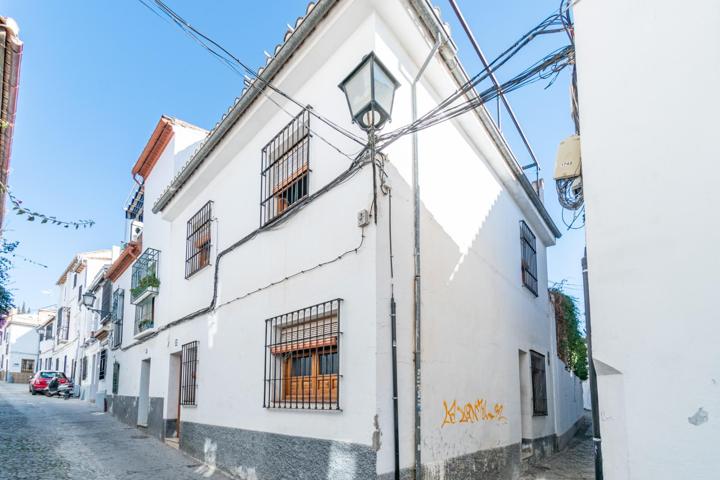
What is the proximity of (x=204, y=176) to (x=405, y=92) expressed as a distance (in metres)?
4.86

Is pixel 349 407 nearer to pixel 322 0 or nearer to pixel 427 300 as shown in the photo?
pixel 427 300

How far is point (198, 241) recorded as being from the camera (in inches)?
373

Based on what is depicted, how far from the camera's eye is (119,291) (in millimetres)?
16703

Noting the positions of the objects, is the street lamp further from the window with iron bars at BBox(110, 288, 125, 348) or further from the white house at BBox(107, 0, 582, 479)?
the window with iron bars at BBox(110, 288, 125, 348)

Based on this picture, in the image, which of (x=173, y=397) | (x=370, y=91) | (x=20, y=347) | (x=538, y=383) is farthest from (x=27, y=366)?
(x=370, y=91)

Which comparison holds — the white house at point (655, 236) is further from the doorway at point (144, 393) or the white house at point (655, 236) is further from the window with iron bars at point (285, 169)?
the doorway at point (144, 393)

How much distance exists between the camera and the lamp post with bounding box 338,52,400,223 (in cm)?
443

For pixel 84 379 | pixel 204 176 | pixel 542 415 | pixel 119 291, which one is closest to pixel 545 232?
pixel 542 415

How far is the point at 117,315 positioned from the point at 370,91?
49.2 ft

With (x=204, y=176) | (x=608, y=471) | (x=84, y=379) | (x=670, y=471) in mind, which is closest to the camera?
(x=670, y=471)

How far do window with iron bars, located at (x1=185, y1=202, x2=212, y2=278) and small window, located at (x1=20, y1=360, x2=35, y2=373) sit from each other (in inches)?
1706

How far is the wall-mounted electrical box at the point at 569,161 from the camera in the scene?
459 cm

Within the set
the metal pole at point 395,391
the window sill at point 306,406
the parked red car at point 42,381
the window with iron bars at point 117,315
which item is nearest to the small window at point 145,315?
the window with iron bars at point 117,315

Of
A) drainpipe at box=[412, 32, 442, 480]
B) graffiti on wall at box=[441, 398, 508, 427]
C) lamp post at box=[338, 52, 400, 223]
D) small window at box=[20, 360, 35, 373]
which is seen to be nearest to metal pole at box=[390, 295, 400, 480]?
drainpipe at box=[412, 32, 442, 480]
